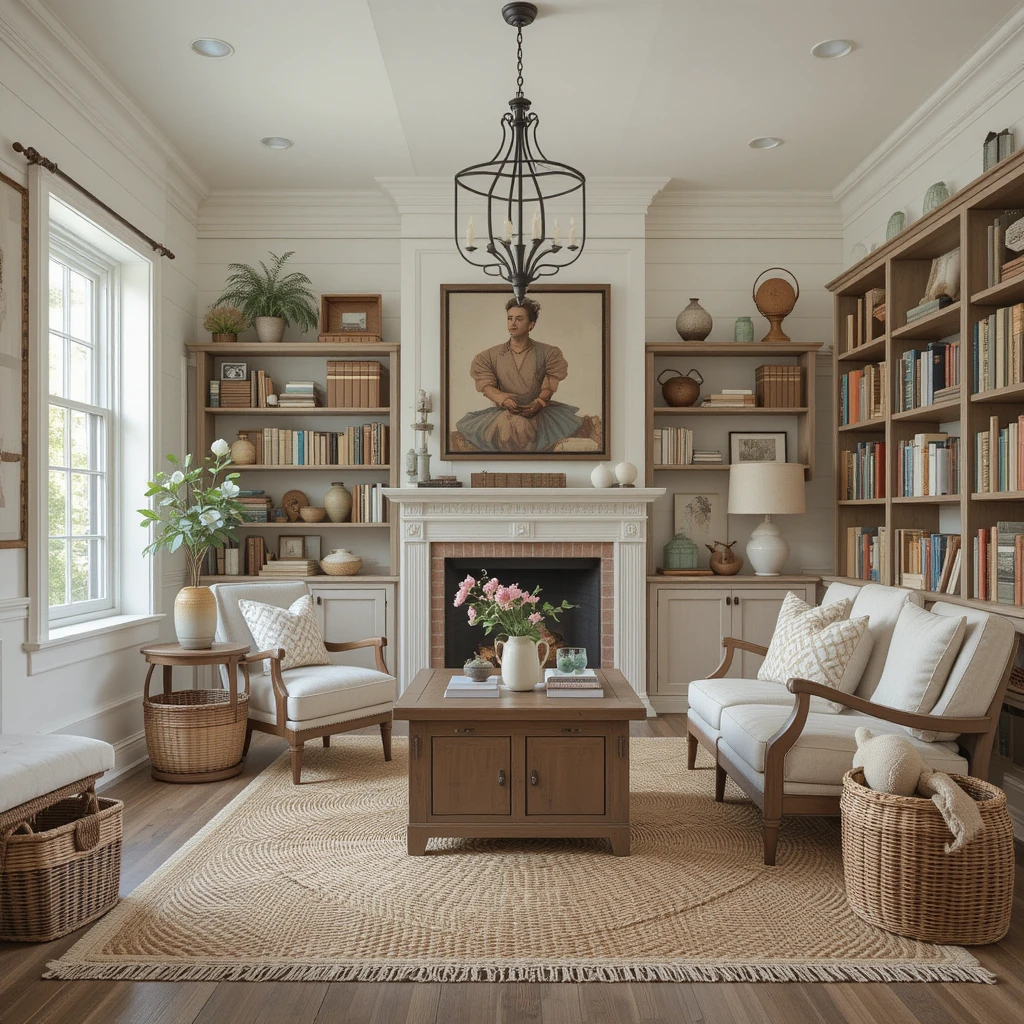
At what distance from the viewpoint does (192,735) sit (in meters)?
4.20

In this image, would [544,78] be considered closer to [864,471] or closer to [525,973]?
[864,471]

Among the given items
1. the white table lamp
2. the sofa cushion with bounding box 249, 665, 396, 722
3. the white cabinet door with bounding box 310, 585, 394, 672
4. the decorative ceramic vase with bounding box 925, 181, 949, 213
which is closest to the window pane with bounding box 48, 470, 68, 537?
the sofa cushion with bounding box 249, 665, 396, 722

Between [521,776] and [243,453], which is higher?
[243,453]

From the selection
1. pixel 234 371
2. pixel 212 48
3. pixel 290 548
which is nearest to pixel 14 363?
pixel 212 48

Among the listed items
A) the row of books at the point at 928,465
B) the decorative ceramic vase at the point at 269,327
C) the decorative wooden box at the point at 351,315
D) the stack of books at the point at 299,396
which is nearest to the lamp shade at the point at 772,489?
the row of books at the point at 928,465

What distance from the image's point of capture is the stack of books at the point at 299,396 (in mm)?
5777

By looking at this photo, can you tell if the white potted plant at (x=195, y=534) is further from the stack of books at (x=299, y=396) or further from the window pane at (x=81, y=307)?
the stack of books at (x=299, y=396)

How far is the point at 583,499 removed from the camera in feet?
18.1

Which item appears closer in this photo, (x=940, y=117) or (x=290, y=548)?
(x=940, y=117)

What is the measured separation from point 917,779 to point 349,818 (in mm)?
2130

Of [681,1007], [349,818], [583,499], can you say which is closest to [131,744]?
[349,818]

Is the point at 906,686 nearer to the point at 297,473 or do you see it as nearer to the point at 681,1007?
the point at 681,1007

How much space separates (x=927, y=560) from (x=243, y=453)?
3986 millimetres

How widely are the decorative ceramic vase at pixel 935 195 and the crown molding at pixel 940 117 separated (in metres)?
0.23
